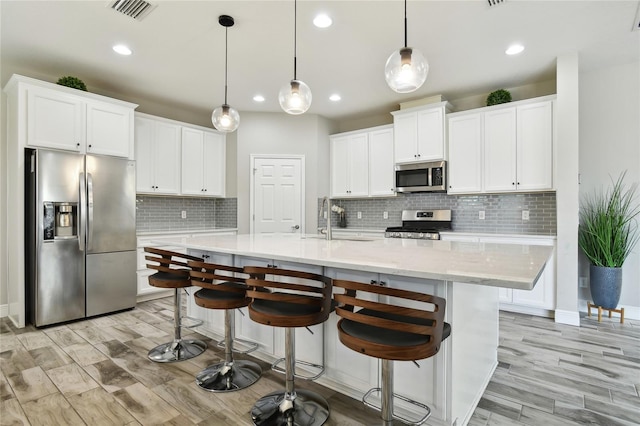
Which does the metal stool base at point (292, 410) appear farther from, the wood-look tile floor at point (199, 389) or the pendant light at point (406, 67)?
the pendant light at point (406, 67)

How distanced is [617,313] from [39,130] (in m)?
6.40

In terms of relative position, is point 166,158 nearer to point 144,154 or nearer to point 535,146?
point 144,154

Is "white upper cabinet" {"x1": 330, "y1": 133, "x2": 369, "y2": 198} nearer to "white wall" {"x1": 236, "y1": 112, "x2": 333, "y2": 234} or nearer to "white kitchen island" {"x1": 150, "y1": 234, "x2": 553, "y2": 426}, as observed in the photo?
"white wall" {"x1": 236, "y1": 112, "x2": 333, "y2": 234}

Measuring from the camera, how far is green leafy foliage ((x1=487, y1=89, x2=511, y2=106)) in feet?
13.4

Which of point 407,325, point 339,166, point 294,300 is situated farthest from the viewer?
point 339,166

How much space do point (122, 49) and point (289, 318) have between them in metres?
3.24

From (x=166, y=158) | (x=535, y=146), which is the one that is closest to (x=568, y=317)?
(x=535, y=146)

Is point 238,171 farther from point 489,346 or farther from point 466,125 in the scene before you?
point 489,346

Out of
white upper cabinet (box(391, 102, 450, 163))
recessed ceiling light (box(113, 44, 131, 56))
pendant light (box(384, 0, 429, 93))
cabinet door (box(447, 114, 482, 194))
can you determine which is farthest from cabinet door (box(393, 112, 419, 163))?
recessed ceiling light (box(113, 44, 131, 56))

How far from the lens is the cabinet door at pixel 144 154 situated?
14.6ft

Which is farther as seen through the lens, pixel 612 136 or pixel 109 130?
pixel 109 130

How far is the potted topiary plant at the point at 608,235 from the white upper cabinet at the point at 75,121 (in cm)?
537

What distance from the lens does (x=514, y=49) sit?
3271 mm

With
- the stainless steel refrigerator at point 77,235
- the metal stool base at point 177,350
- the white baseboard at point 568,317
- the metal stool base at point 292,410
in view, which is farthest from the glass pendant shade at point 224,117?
the white baseboard at point 568,317
